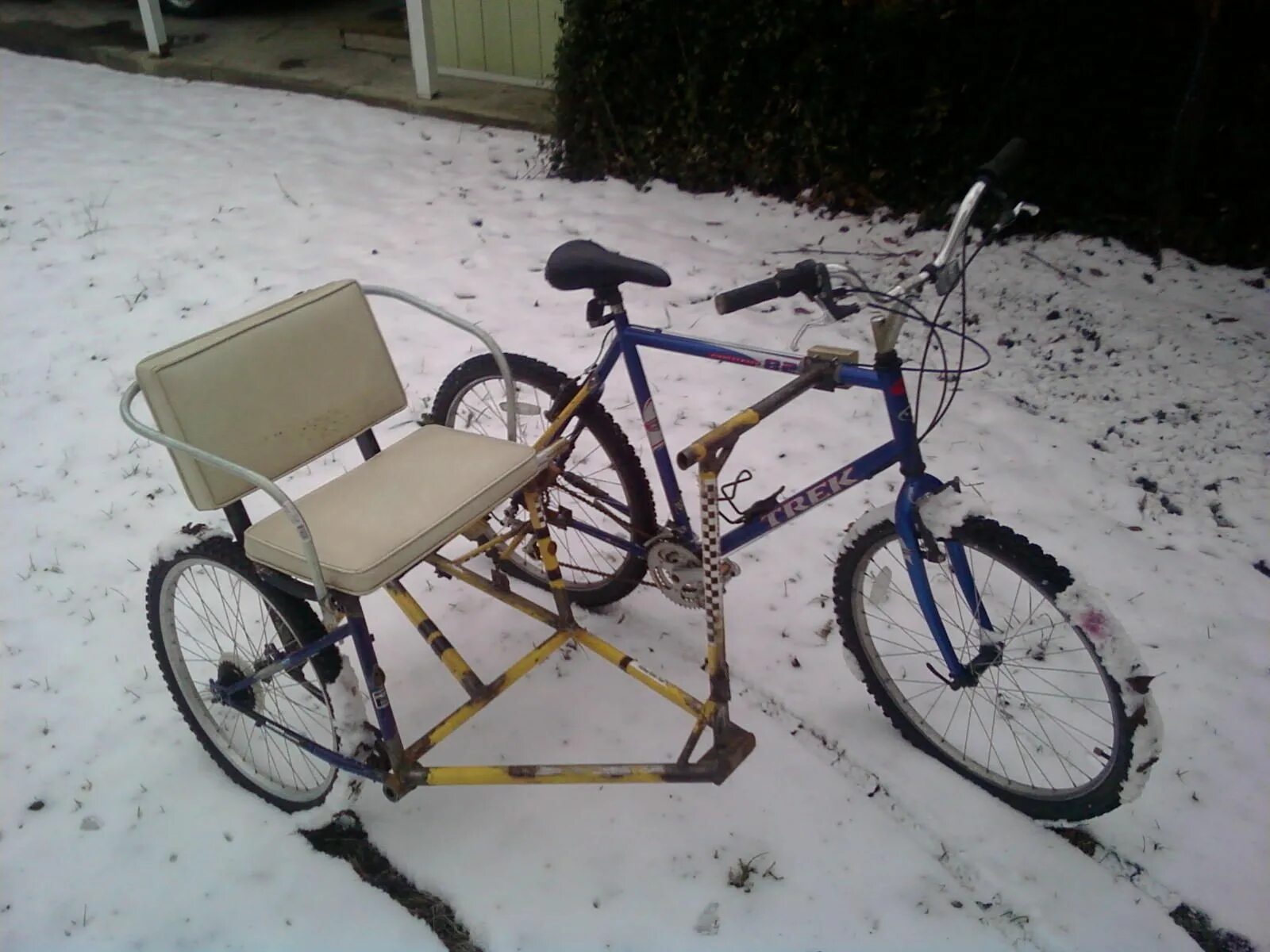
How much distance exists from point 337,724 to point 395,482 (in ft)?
1.82

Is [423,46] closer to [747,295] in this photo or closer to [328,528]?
[328,528]

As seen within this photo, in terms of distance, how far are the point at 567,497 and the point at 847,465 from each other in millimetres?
1143

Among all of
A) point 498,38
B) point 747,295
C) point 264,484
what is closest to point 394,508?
point 264,484

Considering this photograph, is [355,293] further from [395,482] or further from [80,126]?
[80,126]

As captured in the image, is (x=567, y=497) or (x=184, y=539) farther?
(x=567, y=497)

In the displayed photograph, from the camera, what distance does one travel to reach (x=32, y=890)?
2.16 metres

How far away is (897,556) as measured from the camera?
8.17 ft

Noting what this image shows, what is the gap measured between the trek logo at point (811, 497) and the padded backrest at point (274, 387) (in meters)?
0.97

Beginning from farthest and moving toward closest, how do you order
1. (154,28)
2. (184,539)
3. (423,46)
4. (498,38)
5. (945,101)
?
(154,28)
(498,38)
(423,46)
(945,101)
(184,539)

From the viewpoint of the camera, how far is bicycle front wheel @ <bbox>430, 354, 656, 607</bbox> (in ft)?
8.42

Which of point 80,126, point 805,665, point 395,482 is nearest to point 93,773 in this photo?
point 395,482

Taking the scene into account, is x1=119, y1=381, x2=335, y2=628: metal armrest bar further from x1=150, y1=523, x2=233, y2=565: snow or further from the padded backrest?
x1=150, y1=523, x2=233, y2=565: snow

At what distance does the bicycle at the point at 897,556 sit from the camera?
191 cm

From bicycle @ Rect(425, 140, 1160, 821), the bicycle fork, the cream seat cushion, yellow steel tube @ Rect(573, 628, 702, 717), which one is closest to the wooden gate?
bicycle @ Rect(425, 140, 1160, 821)
